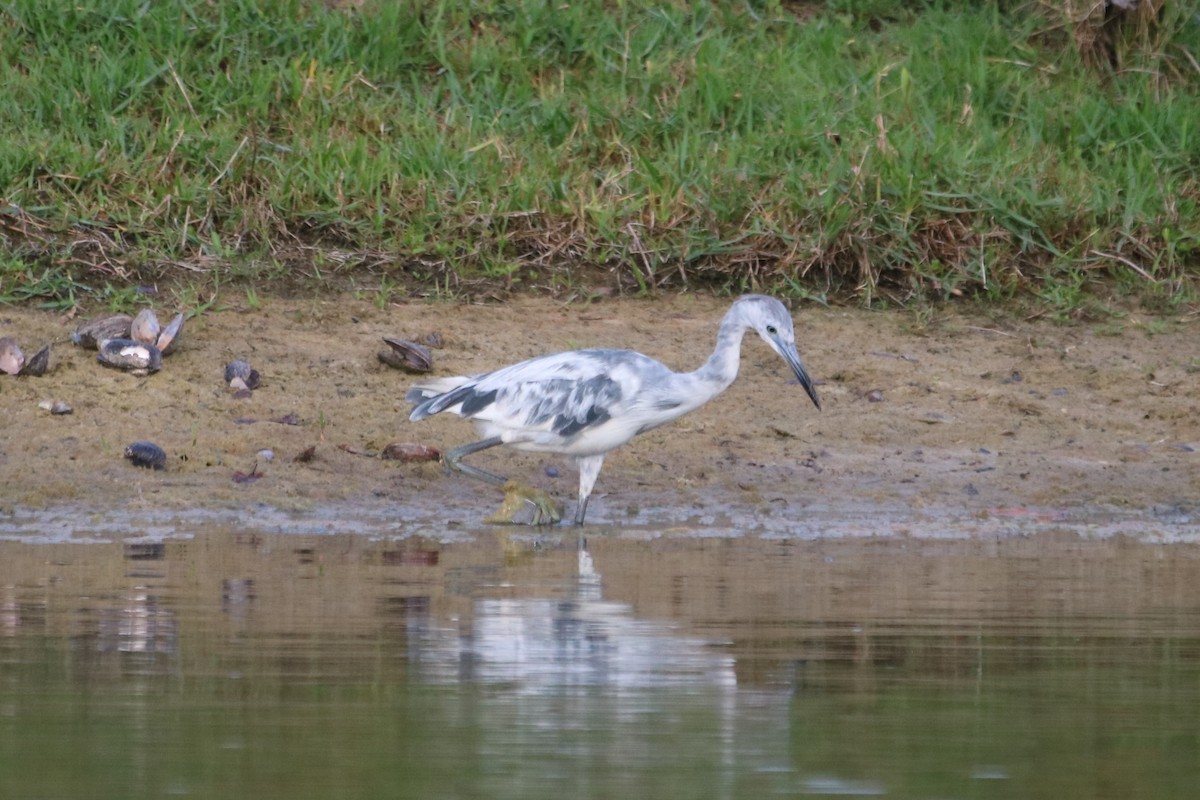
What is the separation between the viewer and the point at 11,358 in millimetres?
7465

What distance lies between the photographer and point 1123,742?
3.33 metres

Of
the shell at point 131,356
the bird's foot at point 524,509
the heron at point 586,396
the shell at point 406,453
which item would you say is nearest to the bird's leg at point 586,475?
the heron at point 586,396

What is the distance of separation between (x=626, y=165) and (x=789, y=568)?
384cm

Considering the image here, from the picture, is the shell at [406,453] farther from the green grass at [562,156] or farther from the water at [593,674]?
the green grass at [562,156]

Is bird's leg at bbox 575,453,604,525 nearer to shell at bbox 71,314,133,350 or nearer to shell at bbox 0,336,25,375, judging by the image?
shell at bbox 71,314,133,350

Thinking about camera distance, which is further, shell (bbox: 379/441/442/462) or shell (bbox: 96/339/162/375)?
shell (bbox: 96/339/162/375)

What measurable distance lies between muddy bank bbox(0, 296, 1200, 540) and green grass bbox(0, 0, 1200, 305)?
29cm

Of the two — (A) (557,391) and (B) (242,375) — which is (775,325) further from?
(B) (242,375)

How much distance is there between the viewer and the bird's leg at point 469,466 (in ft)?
22.8

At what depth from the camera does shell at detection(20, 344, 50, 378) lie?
7461 mm

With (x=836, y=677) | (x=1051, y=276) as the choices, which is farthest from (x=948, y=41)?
(x=836, y=677)

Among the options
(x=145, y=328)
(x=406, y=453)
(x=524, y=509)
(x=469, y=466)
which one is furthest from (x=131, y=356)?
(x=524, y=509)

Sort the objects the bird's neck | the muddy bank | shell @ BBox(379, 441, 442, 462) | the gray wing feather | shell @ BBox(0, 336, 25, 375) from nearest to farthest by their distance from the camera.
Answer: the gray wing feather, the muddy bank, the bird's neck, shell @ BBox(379, 441, 442, 462), shell @ BBox(0, 336, 25, 375)

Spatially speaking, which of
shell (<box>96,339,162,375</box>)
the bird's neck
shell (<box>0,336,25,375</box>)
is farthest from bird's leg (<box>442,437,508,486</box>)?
shell (<box>0,336,25,375</box>)
